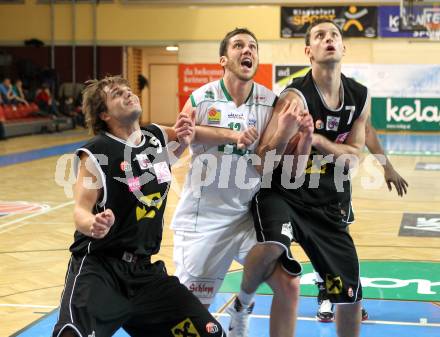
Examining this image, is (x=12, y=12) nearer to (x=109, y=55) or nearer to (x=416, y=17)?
(x=109, y=55)

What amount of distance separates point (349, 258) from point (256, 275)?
2.02ft

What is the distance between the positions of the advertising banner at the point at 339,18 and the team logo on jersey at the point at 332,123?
803 inches

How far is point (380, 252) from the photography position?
27.0 feet

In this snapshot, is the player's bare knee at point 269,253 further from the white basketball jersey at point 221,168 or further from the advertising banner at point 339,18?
the advertising banner at point 339,18

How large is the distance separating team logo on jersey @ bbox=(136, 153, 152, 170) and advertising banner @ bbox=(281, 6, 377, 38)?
21.2 meters

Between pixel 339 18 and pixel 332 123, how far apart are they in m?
21.1

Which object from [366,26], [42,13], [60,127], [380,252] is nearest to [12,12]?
Answer: [42,13]

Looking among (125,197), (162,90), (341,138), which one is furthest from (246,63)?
(162,90)

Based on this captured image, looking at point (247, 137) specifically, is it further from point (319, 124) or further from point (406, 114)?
point (406, 114)

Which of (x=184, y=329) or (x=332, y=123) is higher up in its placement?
(x=332, y=123)

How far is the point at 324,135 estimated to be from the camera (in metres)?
4.95

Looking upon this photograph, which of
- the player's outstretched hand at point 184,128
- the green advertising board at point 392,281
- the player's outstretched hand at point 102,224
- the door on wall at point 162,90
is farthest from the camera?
the door on wall at point 162,90

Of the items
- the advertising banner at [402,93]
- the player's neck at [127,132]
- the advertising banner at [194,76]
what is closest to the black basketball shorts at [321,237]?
the player's neck at [127,132]

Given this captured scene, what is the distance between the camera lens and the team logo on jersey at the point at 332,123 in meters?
4.94
